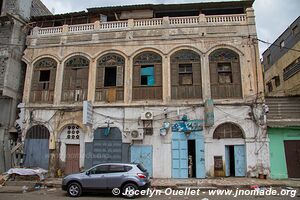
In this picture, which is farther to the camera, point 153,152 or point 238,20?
point 238,20

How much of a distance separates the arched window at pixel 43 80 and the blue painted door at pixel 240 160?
472 inches

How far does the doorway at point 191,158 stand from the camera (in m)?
14.1

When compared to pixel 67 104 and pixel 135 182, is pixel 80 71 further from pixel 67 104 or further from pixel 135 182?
pixel 135 182

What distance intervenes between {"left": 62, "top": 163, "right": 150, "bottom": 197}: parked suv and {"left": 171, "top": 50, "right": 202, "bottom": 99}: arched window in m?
6.37

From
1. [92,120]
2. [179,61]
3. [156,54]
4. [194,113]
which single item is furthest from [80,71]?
[194,113]

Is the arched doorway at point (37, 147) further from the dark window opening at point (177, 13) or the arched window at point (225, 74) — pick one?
the dark window opening at point (177, 13)

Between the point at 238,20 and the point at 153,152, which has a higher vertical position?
the point at 238,20

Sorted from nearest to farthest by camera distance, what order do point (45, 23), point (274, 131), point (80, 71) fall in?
1. point (274, 131)
2. point (80, 71)
3. point (45, 23)

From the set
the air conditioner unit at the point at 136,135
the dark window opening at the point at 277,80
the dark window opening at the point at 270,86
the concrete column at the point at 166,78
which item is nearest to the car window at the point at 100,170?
the air conditioner unit at the point at 136,135

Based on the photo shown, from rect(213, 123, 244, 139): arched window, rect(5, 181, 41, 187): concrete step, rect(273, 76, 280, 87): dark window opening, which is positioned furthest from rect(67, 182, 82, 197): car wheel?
rect(273, 76, 280, 87): dark window opening

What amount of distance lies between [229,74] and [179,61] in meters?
3.22

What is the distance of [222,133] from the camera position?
47.0 ft

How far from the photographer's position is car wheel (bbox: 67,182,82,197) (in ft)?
32.1

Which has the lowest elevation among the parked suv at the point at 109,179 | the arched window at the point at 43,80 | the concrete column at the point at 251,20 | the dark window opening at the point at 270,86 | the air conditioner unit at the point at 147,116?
the parked suv at the point at 109,179
